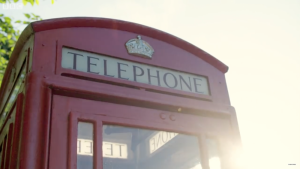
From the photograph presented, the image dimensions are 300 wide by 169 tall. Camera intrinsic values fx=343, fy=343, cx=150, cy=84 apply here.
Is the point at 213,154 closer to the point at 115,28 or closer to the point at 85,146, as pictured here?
the point at 85,146

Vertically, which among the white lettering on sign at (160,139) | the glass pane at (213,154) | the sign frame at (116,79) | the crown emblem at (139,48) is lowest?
the glass pane at (213,154)

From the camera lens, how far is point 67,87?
163 cm

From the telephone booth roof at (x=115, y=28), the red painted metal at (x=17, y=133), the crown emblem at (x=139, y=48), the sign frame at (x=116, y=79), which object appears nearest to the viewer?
the red painted metal at (x=17, y=133)

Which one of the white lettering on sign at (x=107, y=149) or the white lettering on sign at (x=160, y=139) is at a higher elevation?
the white lettering on sign at (x=160, y=139)

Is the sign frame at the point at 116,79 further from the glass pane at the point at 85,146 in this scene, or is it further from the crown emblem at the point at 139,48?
the glass pane at the point at 85,146

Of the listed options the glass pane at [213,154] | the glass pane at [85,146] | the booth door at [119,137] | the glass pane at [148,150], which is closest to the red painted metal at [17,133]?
the booth door at [119,137]

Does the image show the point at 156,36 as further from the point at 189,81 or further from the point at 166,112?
the point at 166,112

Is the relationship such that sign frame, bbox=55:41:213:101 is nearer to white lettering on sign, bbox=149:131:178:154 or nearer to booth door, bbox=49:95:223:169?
booth door, bbox=49:95:223:169

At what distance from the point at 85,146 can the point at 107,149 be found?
20cm

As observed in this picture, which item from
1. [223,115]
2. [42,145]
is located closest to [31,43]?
[42,145]

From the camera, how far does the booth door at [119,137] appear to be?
59.7 inches

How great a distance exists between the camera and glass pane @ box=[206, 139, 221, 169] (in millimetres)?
1933

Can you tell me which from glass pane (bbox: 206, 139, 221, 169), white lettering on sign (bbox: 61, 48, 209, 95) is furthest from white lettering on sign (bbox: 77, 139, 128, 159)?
glass pane (bbox: 206, 139, 221, 169)

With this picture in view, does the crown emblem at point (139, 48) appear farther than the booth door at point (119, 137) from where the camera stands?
Yes
